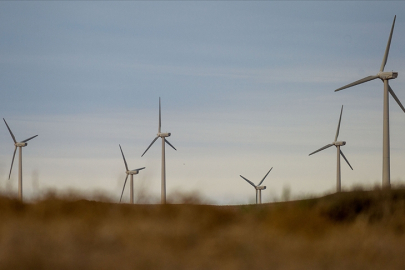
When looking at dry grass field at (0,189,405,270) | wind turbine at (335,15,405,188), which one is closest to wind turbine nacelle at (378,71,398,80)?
wind turbine at (335,15,405,188)

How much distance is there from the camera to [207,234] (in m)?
19.7

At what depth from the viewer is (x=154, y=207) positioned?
897 inches

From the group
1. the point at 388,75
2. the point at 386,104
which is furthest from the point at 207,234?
the point at 388,75

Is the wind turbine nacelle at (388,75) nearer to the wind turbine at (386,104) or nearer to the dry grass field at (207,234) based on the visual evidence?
the wind turbine at (386,104)

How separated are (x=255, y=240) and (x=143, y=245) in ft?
13.9

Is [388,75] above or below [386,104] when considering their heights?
above

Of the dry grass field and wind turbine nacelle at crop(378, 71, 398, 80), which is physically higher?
wind turbine nacelle at crop(378, 71, 398, 80)

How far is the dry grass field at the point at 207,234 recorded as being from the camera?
15.2 meters

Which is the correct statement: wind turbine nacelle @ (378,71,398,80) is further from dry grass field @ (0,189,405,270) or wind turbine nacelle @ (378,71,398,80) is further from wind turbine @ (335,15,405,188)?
dry grass field @ (0,189,405,270)

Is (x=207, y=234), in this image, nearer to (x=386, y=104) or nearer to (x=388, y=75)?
(x=386, y=104)

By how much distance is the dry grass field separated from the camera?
15195mm

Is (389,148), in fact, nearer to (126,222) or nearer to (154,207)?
(154,207)

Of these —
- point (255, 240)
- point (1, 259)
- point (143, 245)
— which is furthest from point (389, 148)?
point (1, 259)

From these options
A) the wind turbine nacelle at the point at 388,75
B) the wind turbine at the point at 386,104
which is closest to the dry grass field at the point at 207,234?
the wind turbine at the point at 386,104
